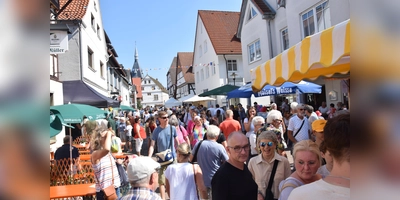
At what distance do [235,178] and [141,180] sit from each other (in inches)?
37.4

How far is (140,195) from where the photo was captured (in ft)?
8.21

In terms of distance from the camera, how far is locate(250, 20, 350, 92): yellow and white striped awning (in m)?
2.22

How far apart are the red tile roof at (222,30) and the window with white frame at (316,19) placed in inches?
496

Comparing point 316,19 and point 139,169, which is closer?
point 139,169

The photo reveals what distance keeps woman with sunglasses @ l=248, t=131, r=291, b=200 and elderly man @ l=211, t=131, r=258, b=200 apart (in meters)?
0.24

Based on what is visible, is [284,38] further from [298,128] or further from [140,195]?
[140,195]

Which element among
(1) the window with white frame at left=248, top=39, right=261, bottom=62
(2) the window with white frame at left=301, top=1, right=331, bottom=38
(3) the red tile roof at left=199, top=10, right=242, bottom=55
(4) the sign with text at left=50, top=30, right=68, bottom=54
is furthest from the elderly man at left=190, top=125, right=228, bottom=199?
(3) the red tile roof at left=199, top=10, right=242, bottom=55

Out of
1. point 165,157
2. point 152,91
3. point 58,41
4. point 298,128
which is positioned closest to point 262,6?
point 298,128

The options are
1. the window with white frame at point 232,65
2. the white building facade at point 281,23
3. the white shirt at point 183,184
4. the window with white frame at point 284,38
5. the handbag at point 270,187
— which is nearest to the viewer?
the handbag at point 270,187

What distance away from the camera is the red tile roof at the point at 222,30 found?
971 inches

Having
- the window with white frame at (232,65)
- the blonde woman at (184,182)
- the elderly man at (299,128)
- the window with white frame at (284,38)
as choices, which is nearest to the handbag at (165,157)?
the blonde woman at (184,182)

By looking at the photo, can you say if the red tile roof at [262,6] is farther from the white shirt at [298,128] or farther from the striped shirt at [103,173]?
the striped shirt at [103,173]

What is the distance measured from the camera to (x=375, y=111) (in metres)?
0.58

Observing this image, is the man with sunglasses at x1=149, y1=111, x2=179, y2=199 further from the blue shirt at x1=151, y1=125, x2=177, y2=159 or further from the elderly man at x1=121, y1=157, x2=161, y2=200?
the elderly man at x1=121, y1=157, x2=161, y2=200
